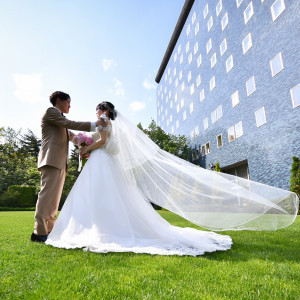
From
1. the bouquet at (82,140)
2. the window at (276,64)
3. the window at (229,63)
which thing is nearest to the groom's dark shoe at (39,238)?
the bouquet at (82,140)

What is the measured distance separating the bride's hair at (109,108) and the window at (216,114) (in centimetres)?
1583

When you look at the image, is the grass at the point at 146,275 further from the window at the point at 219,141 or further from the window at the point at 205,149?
the window at the point at 205,149

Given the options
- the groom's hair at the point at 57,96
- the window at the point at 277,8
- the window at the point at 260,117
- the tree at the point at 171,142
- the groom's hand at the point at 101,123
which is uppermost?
the window at the point at 277,8

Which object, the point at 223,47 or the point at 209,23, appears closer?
the point at 223,47

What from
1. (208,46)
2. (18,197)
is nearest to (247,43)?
(208,46)

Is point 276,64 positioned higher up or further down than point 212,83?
further down

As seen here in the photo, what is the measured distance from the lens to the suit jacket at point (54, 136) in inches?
146

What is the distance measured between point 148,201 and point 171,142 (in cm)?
2102

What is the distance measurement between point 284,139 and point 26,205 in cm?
2579

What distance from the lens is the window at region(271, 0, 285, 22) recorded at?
12233 mm

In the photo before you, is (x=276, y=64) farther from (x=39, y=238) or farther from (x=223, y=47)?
(x=39, y=238)

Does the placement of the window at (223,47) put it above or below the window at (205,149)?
above

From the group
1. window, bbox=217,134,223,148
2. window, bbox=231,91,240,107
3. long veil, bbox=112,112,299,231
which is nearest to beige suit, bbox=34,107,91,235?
long veil, bbox=112,112,299,231

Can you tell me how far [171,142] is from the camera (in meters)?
24.7
